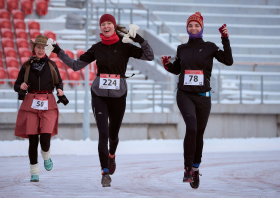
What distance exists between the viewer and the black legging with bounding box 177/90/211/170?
5.95 meters

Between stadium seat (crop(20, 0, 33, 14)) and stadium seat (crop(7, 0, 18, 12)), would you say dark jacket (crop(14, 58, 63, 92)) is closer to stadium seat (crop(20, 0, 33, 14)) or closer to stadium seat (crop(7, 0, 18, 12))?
stadium seat (crop(20, 0, 33, 14))

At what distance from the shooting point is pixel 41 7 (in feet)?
76.0

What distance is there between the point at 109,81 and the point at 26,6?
1760 cm

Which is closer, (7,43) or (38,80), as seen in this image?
(38,80)

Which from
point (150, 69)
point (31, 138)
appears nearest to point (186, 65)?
point (31, 138)

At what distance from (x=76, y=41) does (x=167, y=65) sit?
15203 mm

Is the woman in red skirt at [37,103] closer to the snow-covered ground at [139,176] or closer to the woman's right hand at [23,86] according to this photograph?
the woman's right hand at [23,86]

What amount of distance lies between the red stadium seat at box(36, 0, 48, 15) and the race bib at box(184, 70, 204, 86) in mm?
18035

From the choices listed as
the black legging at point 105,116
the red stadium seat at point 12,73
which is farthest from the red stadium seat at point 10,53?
the black legging at point 105,116

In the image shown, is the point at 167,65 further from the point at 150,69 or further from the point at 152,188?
the point at 150,69

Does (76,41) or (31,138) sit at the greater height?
(76,41)

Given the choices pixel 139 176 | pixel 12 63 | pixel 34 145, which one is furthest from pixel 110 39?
pixel 12 63

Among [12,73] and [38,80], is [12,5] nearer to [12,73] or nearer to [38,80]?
[12,73]

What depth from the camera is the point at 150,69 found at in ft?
62.1
